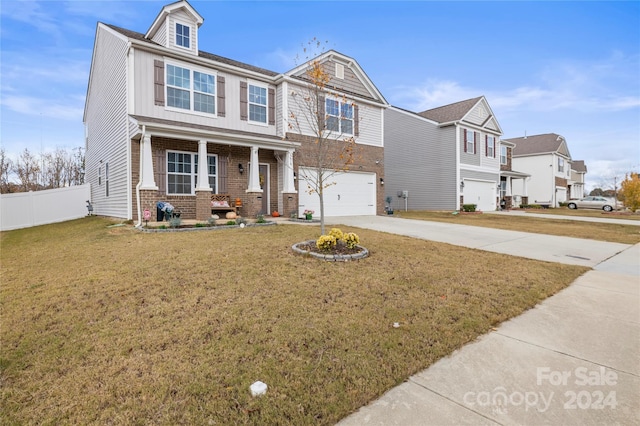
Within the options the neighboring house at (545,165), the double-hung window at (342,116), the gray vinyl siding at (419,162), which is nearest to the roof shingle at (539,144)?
the neighboring house at (545,165)

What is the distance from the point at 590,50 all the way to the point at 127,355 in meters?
20.2

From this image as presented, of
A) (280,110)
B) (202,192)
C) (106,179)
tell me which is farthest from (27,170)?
(280,110)

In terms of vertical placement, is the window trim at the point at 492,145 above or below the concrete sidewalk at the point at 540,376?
above

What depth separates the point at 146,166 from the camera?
10.2 m

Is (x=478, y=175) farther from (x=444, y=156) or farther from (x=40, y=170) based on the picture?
(x=40, y=170)

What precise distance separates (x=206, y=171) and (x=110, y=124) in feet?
20.1

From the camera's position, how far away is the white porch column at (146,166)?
33.3 ft

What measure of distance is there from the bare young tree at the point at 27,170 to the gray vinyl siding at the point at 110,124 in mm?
12023

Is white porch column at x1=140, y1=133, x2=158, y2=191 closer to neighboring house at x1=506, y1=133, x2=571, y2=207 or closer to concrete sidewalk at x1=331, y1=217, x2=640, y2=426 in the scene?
concrete sidewalk at x1=331, y1=217, x2=640, y2=426

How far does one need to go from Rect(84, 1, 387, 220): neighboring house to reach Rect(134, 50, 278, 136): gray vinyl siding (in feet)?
0.12

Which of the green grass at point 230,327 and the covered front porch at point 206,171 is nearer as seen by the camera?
the green grass at point 230,327

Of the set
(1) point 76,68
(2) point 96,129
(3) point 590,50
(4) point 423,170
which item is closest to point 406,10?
(3) point 590,50

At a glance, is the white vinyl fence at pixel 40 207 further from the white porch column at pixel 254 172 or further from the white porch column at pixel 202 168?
the white porch column at pixel 254 172

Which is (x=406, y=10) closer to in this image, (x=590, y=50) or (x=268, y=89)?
(x=268, y=89)
